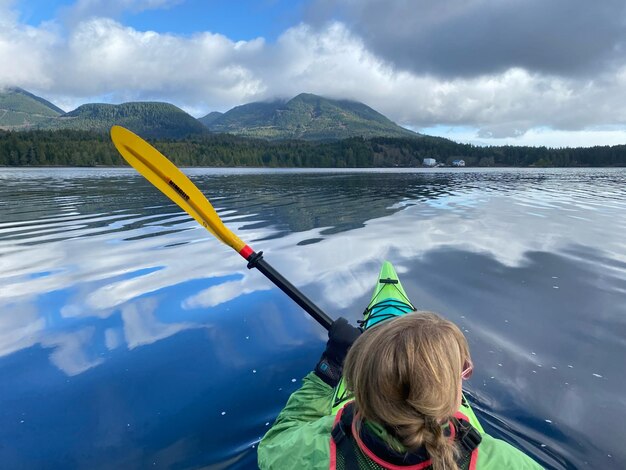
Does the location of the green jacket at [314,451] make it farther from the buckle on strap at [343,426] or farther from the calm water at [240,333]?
the calm water at [240,333]

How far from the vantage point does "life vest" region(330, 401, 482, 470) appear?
1.88m

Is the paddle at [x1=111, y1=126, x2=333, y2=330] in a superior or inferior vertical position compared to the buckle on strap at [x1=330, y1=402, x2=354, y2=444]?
superior

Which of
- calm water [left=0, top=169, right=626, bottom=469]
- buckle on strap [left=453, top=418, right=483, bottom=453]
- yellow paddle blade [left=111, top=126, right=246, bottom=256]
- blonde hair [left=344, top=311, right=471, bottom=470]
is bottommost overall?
calm water [left=0, top=169, right=626, bottom=469]

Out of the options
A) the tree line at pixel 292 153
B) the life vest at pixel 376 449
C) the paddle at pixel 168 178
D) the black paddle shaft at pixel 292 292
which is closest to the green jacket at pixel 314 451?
the life vest at pixel 376 449

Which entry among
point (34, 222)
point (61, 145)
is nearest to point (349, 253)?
point (34, 222)

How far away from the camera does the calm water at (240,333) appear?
3.81 m

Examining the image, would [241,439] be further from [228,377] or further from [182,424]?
[228,377]

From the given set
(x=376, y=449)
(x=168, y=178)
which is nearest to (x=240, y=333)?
(x=168, y=178)

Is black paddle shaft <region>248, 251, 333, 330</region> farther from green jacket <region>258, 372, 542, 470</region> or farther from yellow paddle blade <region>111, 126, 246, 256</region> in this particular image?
green jacket <region>258, 372, 542, 470</region>

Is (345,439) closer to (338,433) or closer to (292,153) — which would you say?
(338,433)

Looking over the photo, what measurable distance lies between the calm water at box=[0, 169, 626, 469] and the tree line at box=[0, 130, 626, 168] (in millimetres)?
104871

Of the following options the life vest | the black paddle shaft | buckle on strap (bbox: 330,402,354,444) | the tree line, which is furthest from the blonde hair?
the tree line

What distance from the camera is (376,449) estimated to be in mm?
1915

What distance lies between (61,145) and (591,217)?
4735 inches
